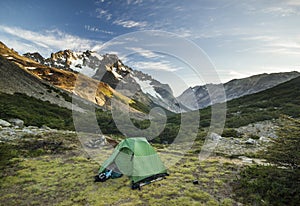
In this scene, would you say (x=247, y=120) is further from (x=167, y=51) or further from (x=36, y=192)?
(x=36, y=192)

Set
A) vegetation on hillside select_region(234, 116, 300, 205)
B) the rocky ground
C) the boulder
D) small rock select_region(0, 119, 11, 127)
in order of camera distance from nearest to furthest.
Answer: vegetation on hillside select_region(234, 116, 300, 205)
the rocky ground
small rock select_region(0, 119, 11, 127)
the boulder

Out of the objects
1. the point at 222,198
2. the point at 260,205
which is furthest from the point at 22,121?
the point at 260,205

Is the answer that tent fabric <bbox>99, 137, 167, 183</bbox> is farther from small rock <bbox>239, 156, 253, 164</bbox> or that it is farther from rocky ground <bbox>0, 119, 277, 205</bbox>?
small rock <bbox>239, 156, 253, 164</bbox>

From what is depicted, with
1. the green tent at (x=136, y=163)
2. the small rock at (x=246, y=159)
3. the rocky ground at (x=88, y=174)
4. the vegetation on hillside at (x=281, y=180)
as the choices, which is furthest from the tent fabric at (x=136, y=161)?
the small rock at (x=246, y=159)

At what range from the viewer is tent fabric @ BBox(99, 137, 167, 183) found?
10.2m

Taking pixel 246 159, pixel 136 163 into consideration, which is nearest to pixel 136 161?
pixel 136 163

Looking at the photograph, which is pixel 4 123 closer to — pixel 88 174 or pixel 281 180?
pixel 88 174

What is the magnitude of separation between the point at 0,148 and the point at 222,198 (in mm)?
13582

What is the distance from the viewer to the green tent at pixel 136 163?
10137mm

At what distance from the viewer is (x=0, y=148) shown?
13.0 meters

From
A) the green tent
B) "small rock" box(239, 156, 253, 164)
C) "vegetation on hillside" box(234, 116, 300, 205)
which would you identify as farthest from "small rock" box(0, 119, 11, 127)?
"small rock" box(239, 156, 253, 164)

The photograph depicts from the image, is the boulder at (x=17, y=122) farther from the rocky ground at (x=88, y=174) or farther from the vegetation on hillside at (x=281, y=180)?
the vegetation on hillside at (x=281, y=180)

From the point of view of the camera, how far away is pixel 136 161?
33.8 ft

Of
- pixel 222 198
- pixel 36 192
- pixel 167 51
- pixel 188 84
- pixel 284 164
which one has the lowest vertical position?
pixel 36 192
